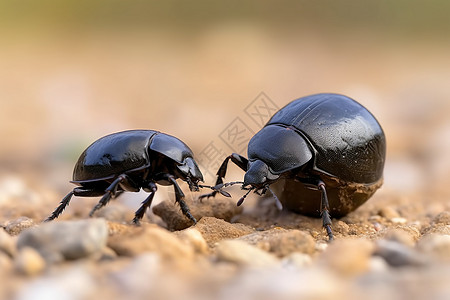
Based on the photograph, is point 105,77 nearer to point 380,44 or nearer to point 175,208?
point 380,44

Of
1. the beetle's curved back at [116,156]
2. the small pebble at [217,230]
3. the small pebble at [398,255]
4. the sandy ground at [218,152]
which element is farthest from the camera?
the beetle's curved back at [116,156]

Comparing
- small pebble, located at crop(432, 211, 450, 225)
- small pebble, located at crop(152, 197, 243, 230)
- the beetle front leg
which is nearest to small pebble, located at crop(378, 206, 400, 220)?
small pebble, located at crop(432, 211, 450, 225)

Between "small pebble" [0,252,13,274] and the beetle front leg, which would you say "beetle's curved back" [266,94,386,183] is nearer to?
the beetle front leg

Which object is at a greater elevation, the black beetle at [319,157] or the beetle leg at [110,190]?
the black beetle at [319,157]

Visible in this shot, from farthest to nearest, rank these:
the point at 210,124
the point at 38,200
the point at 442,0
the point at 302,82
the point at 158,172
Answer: the point at 442,0, the point at 302,82, the point at 210,124, the point at 38,200, the point at 158,172

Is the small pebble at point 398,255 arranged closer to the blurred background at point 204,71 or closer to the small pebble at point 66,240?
the small pebble at point 66,240

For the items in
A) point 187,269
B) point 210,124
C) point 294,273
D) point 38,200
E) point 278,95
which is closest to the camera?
point 294,273

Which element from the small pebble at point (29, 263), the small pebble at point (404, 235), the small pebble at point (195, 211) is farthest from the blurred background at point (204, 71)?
the small pebble at point (29, 263)

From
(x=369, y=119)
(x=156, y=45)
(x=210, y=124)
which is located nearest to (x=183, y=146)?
(x=369, y=119)
